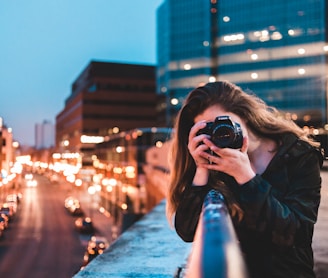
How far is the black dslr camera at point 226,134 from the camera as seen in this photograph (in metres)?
0.96

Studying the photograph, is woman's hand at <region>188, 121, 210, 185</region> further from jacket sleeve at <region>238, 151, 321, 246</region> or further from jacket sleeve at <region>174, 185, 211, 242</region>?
jacket sleeve at <region>238, 151, 321, 246</region>

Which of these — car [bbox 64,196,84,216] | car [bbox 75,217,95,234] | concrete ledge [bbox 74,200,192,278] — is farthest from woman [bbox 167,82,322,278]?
car [bbox 64,196,84,216]

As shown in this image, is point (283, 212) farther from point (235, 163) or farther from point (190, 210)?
point (190, 210)

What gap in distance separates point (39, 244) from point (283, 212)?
19.2m

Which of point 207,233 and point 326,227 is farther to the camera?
point 326,227

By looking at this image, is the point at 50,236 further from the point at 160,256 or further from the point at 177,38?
the point at 177,38

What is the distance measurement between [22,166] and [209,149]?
3.16 meters

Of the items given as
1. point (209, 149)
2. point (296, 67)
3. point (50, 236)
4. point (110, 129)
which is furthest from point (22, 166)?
point (110, 129)

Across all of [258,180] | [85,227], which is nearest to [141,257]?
[258,180]

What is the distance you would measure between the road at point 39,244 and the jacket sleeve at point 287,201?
7370 mm

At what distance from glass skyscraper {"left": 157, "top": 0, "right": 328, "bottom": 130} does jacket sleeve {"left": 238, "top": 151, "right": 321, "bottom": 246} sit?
32283 mm

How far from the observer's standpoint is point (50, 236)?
23344 millimetres

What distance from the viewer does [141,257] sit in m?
2.17

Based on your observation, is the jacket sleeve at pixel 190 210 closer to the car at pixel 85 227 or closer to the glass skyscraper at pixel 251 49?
the car at pixel 85 227
